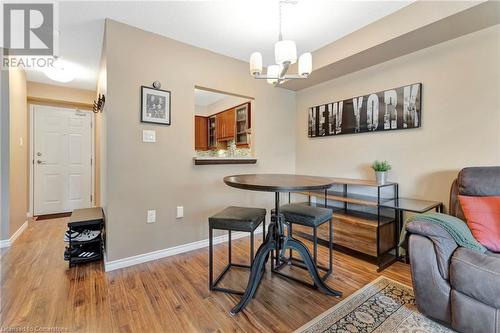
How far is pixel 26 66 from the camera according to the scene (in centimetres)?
305

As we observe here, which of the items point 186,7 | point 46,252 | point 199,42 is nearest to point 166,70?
point 199,42

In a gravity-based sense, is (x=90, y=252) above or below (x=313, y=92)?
below

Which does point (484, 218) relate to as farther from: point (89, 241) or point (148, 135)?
point (89, 241)

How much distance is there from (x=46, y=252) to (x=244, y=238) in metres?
2.25

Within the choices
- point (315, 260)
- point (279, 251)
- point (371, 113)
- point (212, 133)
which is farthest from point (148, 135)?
point (212, 133)

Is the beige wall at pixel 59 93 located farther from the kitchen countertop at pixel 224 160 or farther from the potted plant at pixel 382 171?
the potted plant at pixel 382 171

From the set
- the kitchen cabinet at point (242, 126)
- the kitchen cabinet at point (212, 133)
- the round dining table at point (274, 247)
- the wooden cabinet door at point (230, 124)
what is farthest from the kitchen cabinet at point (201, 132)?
the round dining table at point (274, 247)

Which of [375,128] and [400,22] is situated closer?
[400,22]

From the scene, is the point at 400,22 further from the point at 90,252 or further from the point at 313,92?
the point at 90,252

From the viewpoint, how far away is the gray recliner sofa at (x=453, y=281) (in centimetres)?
117

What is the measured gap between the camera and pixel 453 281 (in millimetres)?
1290

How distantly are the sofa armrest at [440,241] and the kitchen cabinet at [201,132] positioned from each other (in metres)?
4.82

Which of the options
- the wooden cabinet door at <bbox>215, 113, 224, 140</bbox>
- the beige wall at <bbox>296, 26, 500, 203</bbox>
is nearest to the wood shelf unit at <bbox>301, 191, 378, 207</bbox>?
the beige wall at <bbox>296, 26, 500, 203</bbox>

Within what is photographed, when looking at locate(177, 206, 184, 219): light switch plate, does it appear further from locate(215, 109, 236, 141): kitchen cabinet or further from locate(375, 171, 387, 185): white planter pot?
locate(215, 109, 236, 141): kitchen cabinet
